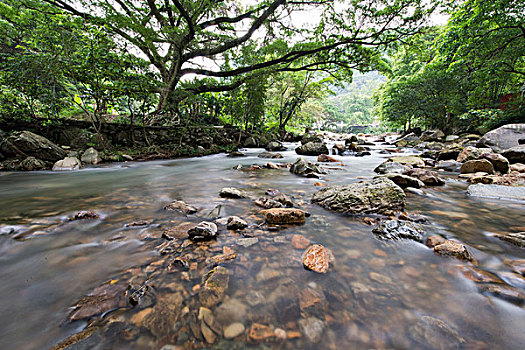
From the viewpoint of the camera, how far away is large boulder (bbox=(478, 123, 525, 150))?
27.9 feet

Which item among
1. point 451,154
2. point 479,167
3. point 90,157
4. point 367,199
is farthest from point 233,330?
point 451,154

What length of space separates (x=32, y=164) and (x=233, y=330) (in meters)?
8.34

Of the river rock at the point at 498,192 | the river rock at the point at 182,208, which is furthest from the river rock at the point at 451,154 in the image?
A: the river rock at the point at 182,208

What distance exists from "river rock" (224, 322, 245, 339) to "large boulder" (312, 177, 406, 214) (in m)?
1.88

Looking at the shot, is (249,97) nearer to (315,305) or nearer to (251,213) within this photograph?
(251,213)

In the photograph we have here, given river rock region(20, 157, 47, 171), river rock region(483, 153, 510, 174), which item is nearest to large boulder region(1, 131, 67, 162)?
river rock region(20, 157, 47, 171)

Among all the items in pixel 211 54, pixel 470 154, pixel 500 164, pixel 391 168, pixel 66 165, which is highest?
pixel 211 54

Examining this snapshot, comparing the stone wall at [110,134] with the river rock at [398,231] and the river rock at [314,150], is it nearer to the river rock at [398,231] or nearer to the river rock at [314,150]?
the river rock at [314,150]

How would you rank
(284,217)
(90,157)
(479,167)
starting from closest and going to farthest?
1. (284,217)
2. (479,167)
3. (90,157)

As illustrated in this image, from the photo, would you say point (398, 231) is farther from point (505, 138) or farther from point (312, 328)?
point (505, 138)

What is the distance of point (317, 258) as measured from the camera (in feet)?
4.92

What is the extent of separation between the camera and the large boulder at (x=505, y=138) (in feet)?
27.9

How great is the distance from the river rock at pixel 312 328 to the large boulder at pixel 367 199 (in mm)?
1659

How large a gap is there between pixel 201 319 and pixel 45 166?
8188 millimetres
